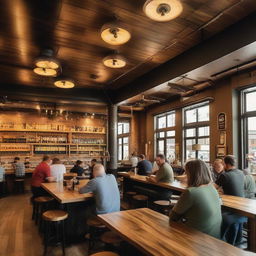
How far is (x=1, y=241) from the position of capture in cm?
392

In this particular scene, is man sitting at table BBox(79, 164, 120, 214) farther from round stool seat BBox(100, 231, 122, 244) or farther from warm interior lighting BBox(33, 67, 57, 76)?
warm interior lighting BBox(33, 67, 57, 76)

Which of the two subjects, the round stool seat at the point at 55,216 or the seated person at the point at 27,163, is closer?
the round stool seat at the point at 55,216

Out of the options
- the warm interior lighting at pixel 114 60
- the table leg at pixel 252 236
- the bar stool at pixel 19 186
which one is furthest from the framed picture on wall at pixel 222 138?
the bar stool at pixel 19 186

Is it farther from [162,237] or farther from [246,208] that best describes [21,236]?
[246,208]

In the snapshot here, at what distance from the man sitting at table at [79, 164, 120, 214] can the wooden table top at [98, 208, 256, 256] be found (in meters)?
0.79

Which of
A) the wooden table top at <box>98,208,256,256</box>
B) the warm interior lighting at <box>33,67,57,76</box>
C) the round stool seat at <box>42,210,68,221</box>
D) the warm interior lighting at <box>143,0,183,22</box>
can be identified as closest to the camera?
the wooden table top at <box>98,208,256,256</box>

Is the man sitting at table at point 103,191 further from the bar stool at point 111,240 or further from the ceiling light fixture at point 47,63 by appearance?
the ceiling light fixture at point 47,63

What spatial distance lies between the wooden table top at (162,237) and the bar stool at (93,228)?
84 cm

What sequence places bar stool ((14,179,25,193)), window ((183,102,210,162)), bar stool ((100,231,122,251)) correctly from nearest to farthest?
1. bar stool ((100,231,122,251))
2. window ((183,102,210,162))
3. bar stool ((14,179,25,193))

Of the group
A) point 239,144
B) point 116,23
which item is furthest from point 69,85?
point 239,144

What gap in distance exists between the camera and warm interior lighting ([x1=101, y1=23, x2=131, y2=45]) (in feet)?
10.8

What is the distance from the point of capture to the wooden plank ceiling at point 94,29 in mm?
3156

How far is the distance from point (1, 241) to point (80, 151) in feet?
21.5

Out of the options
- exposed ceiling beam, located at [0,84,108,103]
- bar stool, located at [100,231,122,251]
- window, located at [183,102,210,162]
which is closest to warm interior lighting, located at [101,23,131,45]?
bar stool, located at [100,231,122,251]
